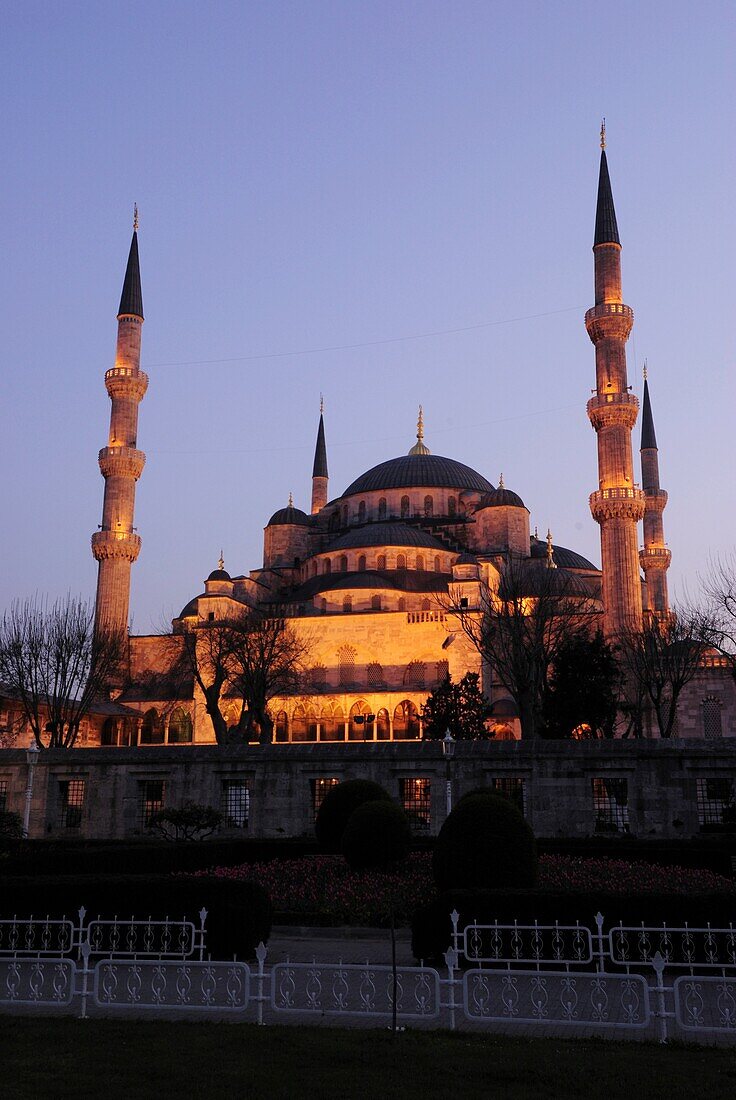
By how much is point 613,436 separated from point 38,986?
4134cm

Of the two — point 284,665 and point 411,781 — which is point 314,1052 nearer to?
point 411,781

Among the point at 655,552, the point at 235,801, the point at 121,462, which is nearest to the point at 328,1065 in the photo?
the point at 235,801

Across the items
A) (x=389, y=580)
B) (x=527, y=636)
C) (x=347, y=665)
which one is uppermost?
(x=389, y=580)

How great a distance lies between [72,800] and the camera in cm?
2481

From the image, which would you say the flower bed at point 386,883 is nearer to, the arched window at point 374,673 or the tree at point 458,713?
the tree at point 458,713

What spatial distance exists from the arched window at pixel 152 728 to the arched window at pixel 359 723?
10640 mm

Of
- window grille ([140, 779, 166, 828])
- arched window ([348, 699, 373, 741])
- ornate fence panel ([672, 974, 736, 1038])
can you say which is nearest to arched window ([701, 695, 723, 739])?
arched window ([348, 699, 373, 741])

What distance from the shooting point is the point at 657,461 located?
63.9m

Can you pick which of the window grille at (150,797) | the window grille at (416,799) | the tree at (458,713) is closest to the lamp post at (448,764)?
the window grille at (416,799)

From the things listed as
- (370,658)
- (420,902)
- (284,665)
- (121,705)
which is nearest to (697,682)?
(370,658)

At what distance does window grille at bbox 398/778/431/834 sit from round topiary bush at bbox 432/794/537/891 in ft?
29.6

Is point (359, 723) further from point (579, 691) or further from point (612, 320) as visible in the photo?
point (612, 320)

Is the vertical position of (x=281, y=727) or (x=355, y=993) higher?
(x=281, y=727)

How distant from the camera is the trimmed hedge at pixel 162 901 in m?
11.3
